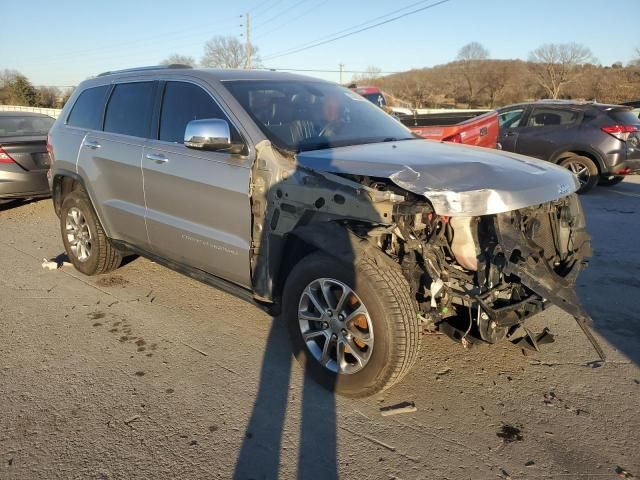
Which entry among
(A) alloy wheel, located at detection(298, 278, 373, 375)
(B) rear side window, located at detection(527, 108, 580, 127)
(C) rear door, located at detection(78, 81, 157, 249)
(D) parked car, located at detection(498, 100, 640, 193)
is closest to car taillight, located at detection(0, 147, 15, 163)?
(C) rear door, located at detection(78, 81, 157, 249)

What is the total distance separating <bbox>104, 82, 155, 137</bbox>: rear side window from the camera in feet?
14.0

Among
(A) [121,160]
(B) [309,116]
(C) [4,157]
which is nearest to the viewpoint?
(B) [309,116]

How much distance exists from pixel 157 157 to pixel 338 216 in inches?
69.9

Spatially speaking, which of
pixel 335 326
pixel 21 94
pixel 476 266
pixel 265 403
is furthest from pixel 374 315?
pixel 21 94

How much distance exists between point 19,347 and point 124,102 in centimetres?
221

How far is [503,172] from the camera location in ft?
9.91

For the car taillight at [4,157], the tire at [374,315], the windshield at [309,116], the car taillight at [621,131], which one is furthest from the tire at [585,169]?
the car taillight at [4,157]

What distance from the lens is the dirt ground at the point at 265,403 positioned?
101 inches

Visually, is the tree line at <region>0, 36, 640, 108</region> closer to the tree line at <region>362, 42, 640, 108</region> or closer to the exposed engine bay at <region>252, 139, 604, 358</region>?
the tree line at <region>362, 42, 640, 108</region>

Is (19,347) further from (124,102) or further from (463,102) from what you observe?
(463,102)

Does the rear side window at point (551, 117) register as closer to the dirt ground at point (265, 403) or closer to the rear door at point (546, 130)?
the rear door at point (546, 130)

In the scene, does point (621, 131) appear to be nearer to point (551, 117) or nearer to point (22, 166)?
point (551, 117)

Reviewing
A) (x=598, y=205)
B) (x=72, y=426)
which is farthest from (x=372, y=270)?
(x=598, y=205)

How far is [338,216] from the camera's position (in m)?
3.04
